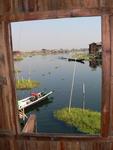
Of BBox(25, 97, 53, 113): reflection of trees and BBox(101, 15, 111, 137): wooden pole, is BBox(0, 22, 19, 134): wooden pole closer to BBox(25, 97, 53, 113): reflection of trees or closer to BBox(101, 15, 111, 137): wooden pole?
BBox(101, 15, 111, 137): wooden pole

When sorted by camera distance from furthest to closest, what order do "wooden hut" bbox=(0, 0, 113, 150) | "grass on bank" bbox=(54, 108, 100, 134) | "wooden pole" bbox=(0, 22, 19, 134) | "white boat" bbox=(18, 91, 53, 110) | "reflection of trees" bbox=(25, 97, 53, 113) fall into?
"reflection of trees" bbox=(25, 97, 53, 113)
"white boat" bbox=(18, 91, 53, 110)
"grass on bank" bbox=(54, 108, 100, 134)
"wooden pole" bbox=(0, 22, 19, 134)
"wooden hut" bbox=(0, 0, 113, 150)

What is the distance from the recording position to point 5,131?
382 centimetres

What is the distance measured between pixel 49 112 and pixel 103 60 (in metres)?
18.5

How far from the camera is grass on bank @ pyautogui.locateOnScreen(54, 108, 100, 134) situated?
17.4m

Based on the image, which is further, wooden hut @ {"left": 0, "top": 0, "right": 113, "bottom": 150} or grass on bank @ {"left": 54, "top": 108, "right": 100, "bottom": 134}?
grass on bank @ {"left": 54, "top": 108, "right": 100, "bottom": 134}

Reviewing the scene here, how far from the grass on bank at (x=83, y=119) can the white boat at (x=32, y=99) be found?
254cm

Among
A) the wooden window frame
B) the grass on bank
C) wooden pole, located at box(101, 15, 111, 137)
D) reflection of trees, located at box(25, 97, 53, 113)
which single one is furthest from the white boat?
wooden pole, located at box(101, 15, 111, 137)

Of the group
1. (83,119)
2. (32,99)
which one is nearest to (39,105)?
(32,99)

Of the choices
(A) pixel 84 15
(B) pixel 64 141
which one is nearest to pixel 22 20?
(A) pixel 84 15

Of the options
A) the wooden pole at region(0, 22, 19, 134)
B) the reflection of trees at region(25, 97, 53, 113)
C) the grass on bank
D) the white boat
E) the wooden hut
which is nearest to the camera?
the wooden hut

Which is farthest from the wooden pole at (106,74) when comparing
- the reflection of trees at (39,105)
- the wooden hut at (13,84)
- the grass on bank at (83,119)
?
the reflection of trees at (39,105)

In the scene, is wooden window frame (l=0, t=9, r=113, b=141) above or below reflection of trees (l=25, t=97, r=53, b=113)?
above

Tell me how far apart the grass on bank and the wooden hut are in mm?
13386

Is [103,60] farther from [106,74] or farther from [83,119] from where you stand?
[83,119]
